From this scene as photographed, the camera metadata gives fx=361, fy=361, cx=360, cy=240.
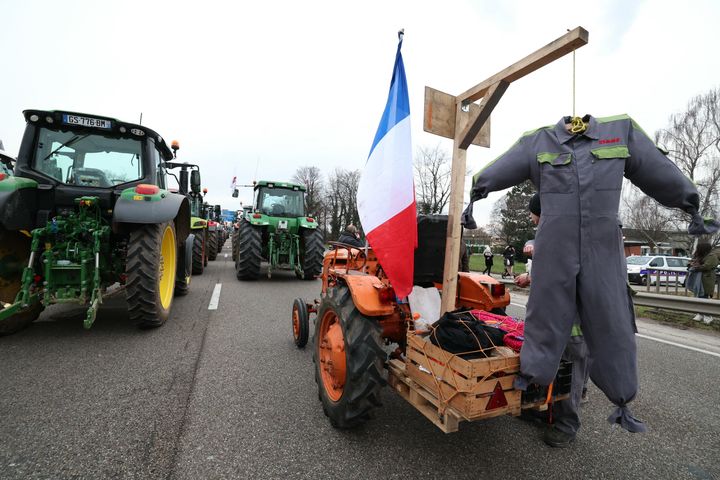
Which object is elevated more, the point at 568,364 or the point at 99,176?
the point at 99,176

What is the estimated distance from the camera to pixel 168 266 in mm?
5391

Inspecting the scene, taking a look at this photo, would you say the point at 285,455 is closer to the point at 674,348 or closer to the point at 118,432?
the point at 118,432

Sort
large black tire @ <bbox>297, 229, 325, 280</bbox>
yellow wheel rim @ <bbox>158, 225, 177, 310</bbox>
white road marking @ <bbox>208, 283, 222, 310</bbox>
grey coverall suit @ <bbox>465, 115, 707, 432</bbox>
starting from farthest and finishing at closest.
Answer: large black tire @ <bbox>297, 229, 325, 280</bbox> < white road marking @ <bbox>208, 283, 222, 310</bbox> < yellow wheel rim @ <bbox>158, 225, 177, 310</bbox> < grey coverall suit @ <bbox>465, 115, 707, 432</bbox>

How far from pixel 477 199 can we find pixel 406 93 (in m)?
0.83

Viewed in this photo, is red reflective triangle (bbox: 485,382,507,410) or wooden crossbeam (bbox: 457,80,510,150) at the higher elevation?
wooden crossbeam (bbox: 457,80,510,150)

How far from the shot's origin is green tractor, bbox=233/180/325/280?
8773 mm

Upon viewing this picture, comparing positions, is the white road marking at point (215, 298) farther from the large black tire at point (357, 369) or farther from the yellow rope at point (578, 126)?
the yellow rope at point (578, 126)

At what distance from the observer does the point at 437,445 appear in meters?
2.27

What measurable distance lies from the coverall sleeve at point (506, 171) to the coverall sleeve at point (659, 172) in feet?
1.70

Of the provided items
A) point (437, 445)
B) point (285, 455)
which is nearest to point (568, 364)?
point (437, 445)

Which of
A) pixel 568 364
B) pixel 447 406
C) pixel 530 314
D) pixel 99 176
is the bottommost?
pixel 447 406

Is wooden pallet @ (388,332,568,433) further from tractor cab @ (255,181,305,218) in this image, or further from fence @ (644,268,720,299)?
tractor cab @ (255,181,305,218)

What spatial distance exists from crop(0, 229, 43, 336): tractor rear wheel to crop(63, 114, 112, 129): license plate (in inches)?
57.0

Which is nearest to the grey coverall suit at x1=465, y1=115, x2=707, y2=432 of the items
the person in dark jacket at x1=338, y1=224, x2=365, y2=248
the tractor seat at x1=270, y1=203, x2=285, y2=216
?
the person in dark jacket at x1=338, y1=224, x2=365, y2=248
